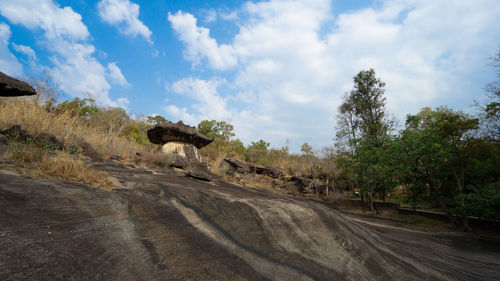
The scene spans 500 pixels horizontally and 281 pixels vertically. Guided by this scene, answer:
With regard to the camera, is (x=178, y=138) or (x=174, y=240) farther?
(x=178, y=138)

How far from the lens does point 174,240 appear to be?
1.94 metres

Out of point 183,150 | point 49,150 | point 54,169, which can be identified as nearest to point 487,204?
point 54,169

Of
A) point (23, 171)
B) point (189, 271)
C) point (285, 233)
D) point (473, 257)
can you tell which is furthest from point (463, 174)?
point (23, 171)

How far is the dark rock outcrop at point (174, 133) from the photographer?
1166 cm

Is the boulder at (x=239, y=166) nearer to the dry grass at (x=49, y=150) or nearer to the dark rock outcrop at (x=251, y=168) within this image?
the dark rock outcrop at (x=251, y=168)

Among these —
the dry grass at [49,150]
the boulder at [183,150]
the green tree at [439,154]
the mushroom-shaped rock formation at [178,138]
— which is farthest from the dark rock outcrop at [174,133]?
the green tree at [439,154]

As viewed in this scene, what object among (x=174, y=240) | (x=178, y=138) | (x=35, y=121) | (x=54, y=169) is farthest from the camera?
(x=178, y=138)

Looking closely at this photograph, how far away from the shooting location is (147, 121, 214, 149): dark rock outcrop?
38.2 feet

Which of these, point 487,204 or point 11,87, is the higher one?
point 11,87

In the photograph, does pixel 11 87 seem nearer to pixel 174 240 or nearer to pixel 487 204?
pixel 174 240

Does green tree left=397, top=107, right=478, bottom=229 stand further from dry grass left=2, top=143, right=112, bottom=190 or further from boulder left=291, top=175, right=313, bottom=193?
dry grass left=2, top=143, right=112, bottom=190

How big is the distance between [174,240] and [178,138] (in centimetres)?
1066

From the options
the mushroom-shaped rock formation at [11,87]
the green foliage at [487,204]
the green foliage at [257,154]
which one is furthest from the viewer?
the green foliage at [257,154]

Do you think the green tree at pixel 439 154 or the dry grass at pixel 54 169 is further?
the green tree at pixel 439 154
